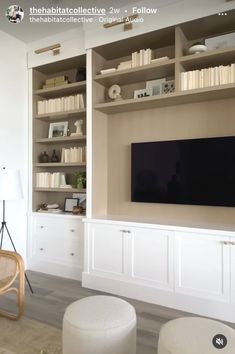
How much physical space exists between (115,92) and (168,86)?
64cm

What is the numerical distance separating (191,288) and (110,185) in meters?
1.54

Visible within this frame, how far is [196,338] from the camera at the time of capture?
52.0 inches

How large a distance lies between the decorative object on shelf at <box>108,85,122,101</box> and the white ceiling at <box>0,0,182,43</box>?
2.73 feet

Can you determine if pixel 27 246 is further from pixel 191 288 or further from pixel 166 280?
pixel 191 288

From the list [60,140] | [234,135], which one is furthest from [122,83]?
[234,135]

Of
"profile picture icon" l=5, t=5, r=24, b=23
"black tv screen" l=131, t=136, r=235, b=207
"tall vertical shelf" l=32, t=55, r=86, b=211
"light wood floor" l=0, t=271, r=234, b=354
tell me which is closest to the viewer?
"light wood floor" l=0, t=271, r=234, b=354

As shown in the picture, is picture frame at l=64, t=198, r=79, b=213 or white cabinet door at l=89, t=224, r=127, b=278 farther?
picture frame at l=64, t=198, r=79, b=213

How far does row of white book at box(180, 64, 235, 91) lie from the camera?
2.45 metres

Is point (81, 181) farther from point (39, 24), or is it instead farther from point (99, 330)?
point (99, 330)

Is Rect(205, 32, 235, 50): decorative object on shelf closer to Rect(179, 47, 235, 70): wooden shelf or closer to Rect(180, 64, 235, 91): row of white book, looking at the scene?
Rect(179, 47, 235, 70): wooden shelf

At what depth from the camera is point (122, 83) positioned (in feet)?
10.8

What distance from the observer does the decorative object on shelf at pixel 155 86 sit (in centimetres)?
304

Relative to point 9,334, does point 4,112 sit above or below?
above

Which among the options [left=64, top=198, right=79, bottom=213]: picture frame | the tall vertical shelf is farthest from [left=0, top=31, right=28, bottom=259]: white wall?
[left=64, top=198, right=79, bottom=213]: picture frame
